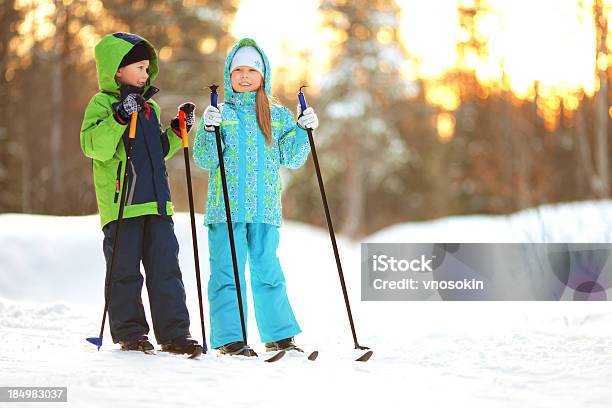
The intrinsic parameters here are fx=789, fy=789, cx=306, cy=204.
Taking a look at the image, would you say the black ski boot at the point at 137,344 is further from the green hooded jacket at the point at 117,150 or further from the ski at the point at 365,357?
the ski at the point at 365,357

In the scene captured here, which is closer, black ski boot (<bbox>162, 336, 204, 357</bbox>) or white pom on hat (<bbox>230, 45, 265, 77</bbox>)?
black ski boot (<bbox>162, 336, 204, 357</bbox>)

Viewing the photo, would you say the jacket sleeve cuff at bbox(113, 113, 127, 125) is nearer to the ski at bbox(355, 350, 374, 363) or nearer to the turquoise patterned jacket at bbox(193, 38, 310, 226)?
the turquoise patterned jacket at bbox(193, 38, 310, 226)

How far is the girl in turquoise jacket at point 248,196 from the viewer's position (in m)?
3.99

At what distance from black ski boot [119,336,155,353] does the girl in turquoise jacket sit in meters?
0.37

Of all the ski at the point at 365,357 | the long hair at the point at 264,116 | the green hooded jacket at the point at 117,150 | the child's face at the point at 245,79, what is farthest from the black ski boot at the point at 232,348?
the child's face at the point at 245,79

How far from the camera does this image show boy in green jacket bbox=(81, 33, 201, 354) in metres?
3.74

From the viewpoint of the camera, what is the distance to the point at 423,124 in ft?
78.9

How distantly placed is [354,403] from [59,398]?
1058mm

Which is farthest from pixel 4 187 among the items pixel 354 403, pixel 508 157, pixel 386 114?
pixel 354 403

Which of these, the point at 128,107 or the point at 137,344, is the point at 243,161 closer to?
the point at 128,107

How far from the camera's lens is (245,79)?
4.08m

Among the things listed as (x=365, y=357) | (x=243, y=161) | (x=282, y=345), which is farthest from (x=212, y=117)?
(x=365, y=357)

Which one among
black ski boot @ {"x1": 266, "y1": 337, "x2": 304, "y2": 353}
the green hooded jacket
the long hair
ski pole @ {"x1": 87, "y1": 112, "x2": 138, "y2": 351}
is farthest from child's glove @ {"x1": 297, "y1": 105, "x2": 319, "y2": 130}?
black ski boot @ {"x1": 266, "y1": 337, "x2": 304, "y2": 353}

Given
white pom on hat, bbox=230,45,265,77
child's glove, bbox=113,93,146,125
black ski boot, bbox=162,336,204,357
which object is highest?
white pom on hat, bbox=230,45,265,77
